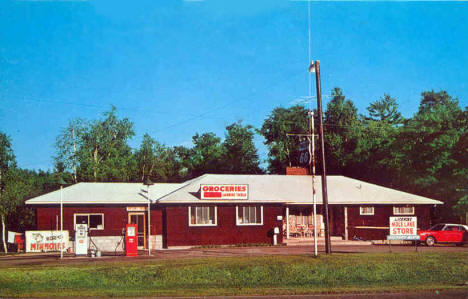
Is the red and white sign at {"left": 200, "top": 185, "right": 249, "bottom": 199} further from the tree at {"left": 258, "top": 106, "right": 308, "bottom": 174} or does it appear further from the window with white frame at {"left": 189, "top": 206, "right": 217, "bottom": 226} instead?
the tree at {"left": 258, "top": 106, "right": 308, "bottom": 174}

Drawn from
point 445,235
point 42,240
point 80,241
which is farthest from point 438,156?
point 42,240

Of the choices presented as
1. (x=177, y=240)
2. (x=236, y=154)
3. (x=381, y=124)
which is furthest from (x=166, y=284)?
(x=381, y=124)

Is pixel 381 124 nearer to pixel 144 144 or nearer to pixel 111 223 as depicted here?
pixel 144 144

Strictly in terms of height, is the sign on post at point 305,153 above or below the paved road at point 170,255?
above

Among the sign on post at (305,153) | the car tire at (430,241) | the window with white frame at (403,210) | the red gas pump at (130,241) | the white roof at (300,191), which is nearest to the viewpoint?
the sign on post at (305,153)

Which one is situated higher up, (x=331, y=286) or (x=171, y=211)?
(x=171, y=211)

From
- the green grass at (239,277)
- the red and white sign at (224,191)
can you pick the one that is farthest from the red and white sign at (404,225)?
the red and white sign at (224,191)

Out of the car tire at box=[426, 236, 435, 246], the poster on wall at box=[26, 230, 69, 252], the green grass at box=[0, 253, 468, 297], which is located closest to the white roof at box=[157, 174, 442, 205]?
the car tire at box=[426, 236, 435, 246]

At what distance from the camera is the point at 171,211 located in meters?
33.7

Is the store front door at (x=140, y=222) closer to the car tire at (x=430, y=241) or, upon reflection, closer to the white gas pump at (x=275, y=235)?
the white gas pump at (x=275, y=235)

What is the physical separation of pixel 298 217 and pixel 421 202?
934 centimetres

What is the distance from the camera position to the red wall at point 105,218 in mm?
32406

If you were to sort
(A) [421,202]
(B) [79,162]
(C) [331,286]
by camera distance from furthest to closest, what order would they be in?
(B) [79,162], (A) [421,202], (C) [331,286]

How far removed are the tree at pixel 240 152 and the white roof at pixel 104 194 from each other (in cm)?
3081
